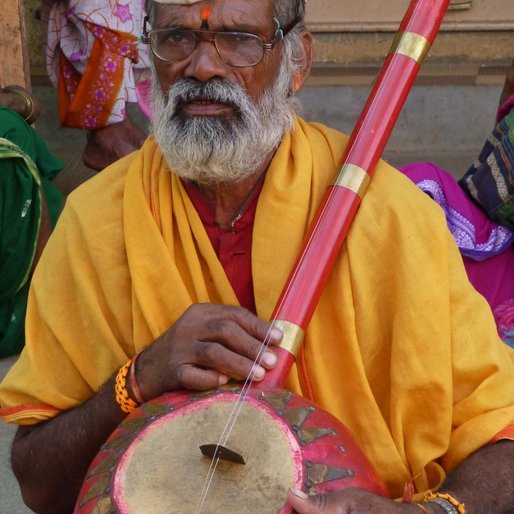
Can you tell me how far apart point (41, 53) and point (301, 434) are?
188 inches

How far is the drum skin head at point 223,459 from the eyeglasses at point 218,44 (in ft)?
2.73

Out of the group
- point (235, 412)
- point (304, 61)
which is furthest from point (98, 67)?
point (235, 412)

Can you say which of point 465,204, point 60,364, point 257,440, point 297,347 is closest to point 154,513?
point 257,440

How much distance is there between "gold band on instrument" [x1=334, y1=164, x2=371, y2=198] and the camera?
250cm

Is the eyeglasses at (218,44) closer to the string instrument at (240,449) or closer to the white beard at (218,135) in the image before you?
the white beard at (218,135)

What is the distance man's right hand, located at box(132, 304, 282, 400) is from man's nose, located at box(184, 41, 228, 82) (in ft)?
1.90

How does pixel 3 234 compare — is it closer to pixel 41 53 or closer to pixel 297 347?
pixel 41 53

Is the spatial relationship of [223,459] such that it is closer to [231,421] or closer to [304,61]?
[231,421]

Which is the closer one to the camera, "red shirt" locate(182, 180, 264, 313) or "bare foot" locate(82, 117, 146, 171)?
"red shirt" locate(182, 180, 264, 313)

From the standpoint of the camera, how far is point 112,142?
18.5ft

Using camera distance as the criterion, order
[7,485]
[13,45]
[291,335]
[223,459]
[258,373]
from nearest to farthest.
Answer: [223,459], [258,373], [291,335], [7,485], [13,45]

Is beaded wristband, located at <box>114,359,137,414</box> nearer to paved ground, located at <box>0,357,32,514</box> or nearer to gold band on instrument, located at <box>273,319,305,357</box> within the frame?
gold band on instrument, located at <box>273,319,305,357</box>

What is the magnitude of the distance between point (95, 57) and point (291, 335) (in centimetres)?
333

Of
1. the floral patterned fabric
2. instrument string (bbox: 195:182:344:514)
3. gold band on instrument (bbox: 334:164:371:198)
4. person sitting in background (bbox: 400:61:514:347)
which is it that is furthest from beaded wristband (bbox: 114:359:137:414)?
the floral patterned fabric
